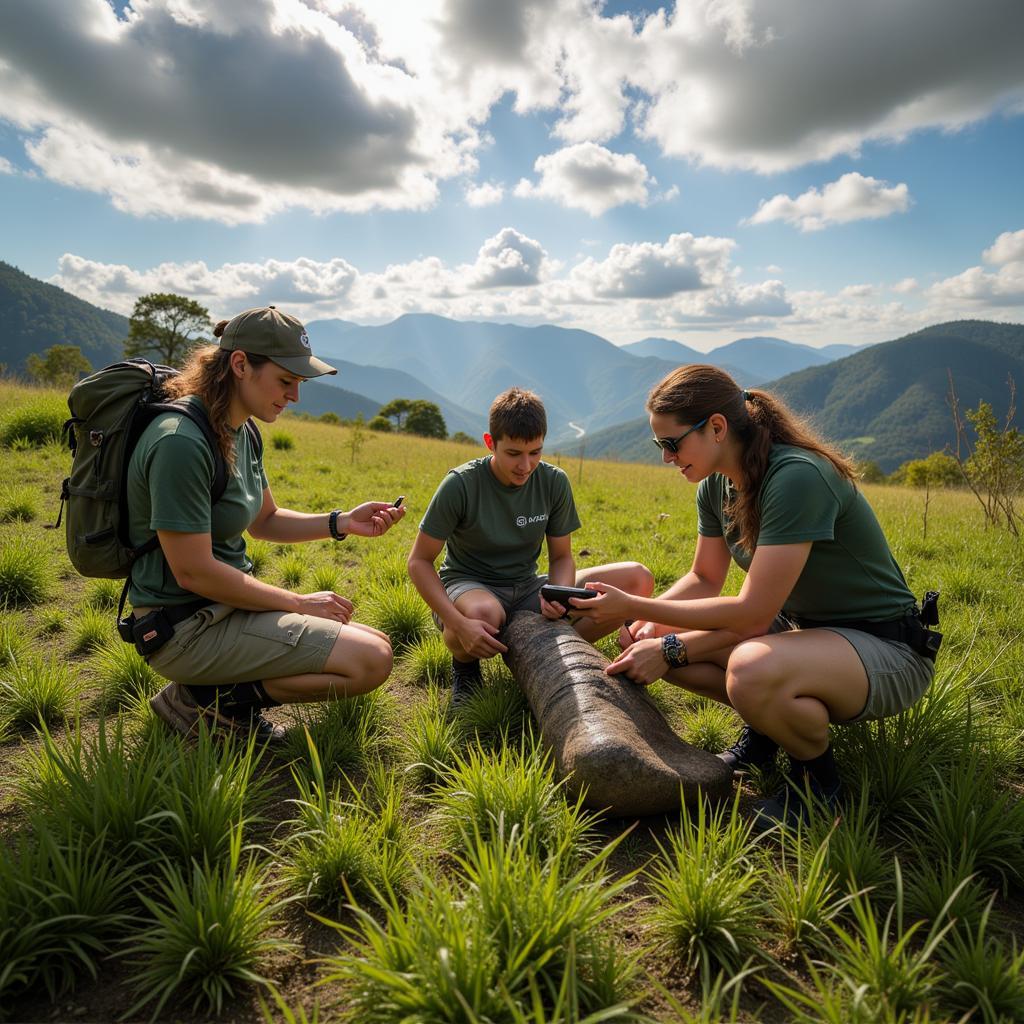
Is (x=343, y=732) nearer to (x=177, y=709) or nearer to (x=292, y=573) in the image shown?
(x=177, y=709)

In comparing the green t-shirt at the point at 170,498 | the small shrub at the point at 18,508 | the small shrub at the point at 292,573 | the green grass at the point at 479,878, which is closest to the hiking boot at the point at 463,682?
the green grass at the point at 479,878

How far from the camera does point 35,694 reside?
374cm

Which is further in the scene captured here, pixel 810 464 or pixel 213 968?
pixel 810 464

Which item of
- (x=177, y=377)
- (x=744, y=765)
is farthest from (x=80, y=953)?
(x=744, y=765)

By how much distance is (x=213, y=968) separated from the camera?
6.61 ft

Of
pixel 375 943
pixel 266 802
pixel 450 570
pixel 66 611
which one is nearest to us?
pixel 375 943

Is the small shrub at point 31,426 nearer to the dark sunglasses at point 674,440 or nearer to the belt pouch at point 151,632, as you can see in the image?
the belt pouch at point 151,632

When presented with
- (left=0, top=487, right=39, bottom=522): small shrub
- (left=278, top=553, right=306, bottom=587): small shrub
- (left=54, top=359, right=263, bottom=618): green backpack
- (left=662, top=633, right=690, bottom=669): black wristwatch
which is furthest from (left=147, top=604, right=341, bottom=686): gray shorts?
(left=0, top=487, right=39, bottom=522): small shrub

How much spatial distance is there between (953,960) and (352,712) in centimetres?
294

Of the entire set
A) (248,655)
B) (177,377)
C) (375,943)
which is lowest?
(375,943)

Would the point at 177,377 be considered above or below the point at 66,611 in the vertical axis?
above

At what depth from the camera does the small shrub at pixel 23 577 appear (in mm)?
5641

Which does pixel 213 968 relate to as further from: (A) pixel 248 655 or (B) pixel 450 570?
(B) pixel 450 570

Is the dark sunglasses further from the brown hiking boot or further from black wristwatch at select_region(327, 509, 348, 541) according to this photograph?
the brown hiking boot
